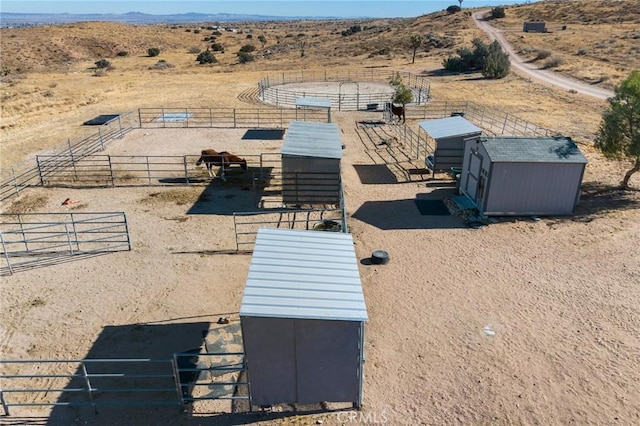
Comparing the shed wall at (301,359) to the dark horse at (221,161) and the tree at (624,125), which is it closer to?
the dark horse at (221,161)

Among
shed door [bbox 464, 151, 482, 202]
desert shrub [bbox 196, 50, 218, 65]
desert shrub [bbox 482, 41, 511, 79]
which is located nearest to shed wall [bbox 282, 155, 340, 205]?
shed door [bbox 464, 151, 482, 202]

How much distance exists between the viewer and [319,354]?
787 cm

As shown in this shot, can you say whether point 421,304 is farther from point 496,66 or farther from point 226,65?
point 226,65

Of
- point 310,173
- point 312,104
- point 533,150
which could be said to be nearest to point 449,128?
point 533,150

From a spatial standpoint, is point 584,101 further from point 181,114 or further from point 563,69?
point 181,114

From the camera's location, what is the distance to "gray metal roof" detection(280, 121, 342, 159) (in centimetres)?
1606

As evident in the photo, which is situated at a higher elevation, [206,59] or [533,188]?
[206,59]

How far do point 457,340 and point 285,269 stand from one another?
4.12 metres

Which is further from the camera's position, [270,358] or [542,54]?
[542,54]

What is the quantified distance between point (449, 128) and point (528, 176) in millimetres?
5072

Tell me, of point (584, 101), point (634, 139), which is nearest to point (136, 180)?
point (634, 139)

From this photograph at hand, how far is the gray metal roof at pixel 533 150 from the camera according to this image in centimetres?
1527

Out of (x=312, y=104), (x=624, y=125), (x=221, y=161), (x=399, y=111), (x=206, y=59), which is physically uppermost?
(x=624, y=125)

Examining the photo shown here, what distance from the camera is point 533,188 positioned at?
616 inches
